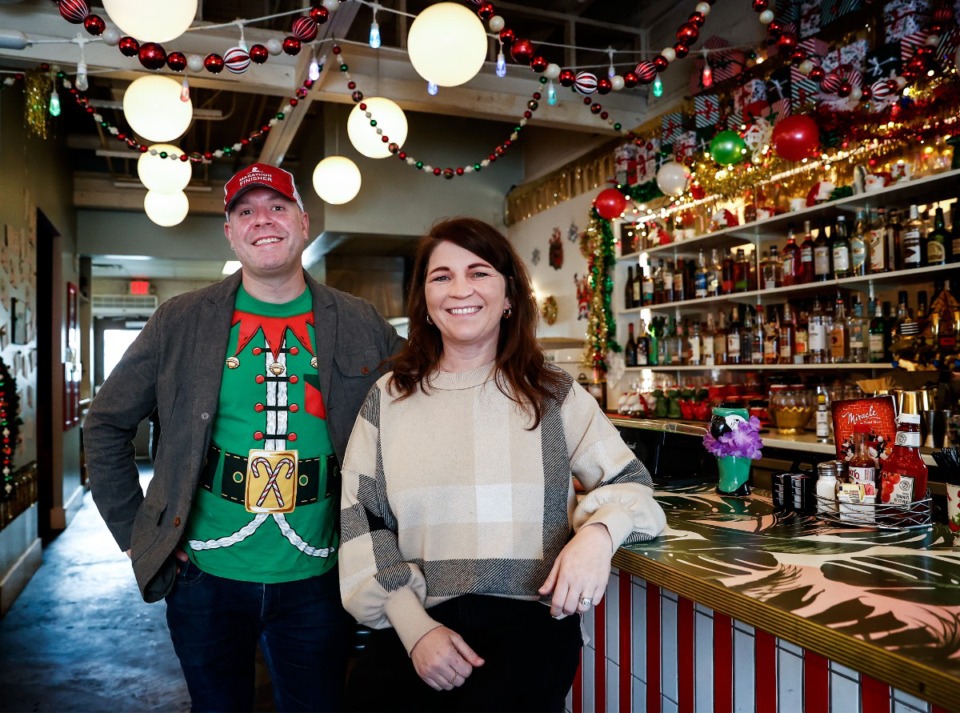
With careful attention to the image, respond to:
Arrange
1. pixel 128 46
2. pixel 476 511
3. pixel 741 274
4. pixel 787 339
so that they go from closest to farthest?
pixel 476 511
pixel 128 46
pixel 787 339
pixel 741 274

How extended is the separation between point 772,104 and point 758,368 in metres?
1.47

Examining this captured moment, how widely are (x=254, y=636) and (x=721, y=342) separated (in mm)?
3483

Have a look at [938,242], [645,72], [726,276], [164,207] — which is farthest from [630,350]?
[164,207]

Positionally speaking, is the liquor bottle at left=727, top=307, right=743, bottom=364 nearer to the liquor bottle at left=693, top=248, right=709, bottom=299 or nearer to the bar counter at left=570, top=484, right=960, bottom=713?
the liquor bottle at left=693, top=248, right=709, bottom=299

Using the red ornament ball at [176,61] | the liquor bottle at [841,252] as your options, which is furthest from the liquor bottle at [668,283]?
the red ornament ball at [176,61]

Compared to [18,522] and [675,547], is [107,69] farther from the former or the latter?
[675,547]

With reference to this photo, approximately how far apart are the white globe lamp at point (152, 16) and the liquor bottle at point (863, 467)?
7.85ft

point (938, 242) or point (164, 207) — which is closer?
point (938, 242)

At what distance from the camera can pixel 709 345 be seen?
4582mm

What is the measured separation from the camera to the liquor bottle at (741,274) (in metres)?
4.29

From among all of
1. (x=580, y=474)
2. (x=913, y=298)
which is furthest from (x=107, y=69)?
(x=913, y=298)

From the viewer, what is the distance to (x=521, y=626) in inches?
53.2

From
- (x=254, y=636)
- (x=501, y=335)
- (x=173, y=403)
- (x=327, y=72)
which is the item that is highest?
(x=327, y=72)

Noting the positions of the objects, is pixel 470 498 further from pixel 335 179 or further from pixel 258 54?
pixel 335 179
